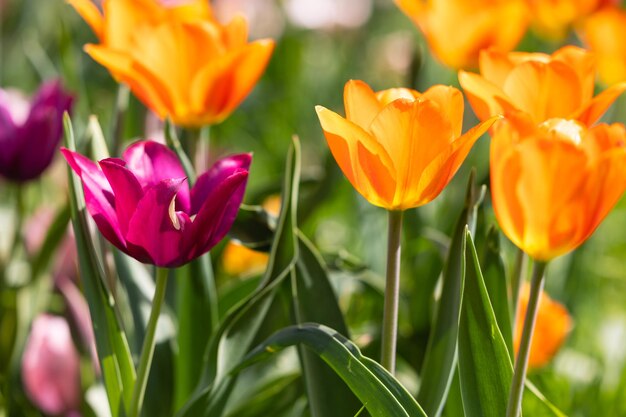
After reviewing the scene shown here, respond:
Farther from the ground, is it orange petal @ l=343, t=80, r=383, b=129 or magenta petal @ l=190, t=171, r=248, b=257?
orange petal @ l=343, t=80, r=383, b=129

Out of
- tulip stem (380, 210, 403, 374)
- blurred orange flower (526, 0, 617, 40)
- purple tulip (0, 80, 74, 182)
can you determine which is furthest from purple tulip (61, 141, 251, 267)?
blurred orange flower (526, 0, 617, 40)

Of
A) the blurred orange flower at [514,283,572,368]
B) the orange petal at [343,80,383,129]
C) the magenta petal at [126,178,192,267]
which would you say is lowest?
the blurred orange flower at [514,283,572,368]

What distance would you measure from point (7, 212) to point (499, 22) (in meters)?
0.87

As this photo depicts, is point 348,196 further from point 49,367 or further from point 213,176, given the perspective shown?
point 213,176

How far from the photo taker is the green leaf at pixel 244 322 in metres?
0.75

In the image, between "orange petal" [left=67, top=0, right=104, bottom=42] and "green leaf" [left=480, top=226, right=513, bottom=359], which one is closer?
"green leaf" [left=480, top=226, right=513, bottom=359]

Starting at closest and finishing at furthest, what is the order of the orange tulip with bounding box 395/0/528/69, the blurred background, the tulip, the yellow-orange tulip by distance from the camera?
1. the yellow-orange tulip
2. the tulip
3. the blurred background
4. the orange tulip with bounding box 395/0/528/69

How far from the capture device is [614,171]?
604 mm

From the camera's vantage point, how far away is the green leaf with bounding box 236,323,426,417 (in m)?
0.62

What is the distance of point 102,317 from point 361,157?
0.24m

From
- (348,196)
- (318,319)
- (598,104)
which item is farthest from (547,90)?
(348,196)

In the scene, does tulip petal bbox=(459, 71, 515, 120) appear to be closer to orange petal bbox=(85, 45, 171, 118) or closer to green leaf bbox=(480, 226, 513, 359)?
green leaf bbox=(480, 226, 513, 359)

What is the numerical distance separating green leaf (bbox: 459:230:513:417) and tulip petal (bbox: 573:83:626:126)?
0.54 feet

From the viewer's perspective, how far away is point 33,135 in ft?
3.32
